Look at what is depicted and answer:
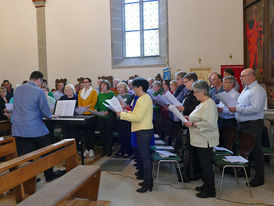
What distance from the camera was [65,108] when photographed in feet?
15.1

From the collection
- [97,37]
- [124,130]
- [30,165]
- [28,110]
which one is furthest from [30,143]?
[97,37]

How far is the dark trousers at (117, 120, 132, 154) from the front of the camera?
5.18 m

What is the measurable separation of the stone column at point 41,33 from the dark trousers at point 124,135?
637cm

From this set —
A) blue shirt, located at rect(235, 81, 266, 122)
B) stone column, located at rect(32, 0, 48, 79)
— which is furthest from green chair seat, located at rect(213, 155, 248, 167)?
stone column, located at rect(32, 0, 48, 79)

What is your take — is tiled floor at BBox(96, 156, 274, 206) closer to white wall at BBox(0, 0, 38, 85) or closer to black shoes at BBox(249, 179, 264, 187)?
black shoes at BBox(249, 179, 264, 187)

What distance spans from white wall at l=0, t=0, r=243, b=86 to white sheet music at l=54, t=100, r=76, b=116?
5.12 metres

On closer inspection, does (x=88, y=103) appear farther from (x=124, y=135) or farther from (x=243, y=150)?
(x=243, y=150)

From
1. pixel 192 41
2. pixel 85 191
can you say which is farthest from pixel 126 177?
pixel 192 41

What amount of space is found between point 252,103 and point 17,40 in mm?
10114

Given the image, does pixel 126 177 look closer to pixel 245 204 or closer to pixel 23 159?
pixel 245 204

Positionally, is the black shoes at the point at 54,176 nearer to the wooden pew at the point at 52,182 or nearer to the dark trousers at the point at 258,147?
the wooden pew at the point at 52,182

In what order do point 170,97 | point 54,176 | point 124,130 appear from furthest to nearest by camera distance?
1. point 124,130
2. point 54,176
3. point 170,97

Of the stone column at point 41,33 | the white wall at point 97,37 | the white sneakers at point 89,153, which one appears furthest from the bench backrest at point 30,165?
the stone column at point 41,33

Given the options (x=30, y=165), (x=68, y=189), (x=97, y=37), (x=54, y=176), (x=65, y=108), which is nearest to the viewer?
(x=68, y=189)
